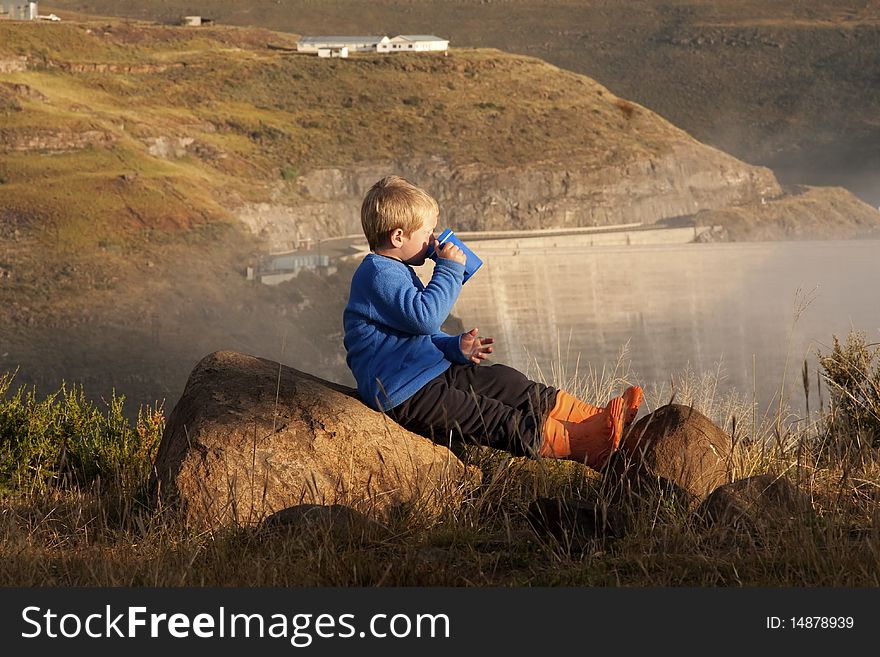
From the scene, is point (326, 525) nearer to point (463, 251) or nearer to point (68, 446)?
point (463, 251)

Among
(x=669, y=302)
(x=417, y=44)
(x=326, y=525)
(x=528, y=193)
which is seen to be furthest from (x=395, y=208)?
(x=417, y=44)

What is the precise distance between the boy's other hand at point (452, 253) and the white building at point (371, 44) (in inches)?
3637

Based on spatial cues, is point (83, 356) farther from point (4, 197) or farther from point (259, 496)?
point (259, 496)

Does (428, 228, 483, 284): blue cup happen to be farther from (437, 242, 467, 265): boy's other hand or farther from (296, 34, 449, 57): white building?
(296, 34, 449, 57): white building

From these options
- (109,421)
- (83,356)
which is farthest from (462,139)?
(109,421)

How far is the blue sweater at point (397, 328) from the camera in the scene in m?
3.41

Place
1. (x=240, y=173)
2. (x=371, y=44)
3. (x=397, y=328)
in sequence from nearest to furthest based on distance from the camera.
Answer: (x=397, y=328) → (x=240, y=173) → (x=371, y=44)

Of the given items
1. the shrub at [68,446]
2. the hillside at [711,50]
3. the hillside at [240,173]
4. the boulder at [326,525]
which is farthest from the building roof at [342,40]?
the boulder at [326,525]

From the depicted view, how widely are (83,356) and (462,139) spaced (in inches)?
1490

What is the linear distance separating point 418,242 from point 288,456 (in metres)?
0.76

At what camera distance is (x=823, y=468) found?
3703 mm

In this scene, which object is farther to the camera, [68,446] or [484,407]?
[68,446]

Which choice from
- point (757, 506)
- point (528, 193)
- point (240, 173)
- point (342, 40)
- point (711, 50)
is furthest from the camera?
point (711, 50)

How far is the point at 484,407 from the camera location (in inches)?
137
